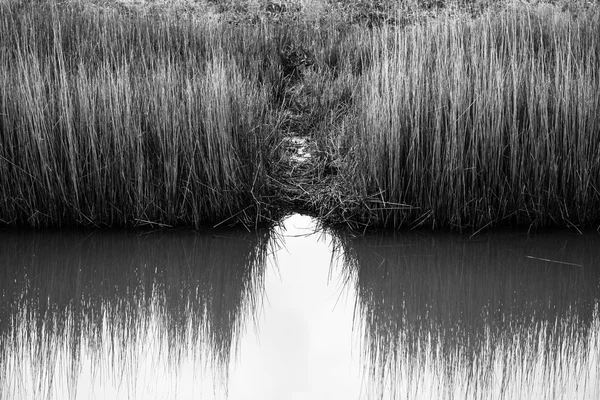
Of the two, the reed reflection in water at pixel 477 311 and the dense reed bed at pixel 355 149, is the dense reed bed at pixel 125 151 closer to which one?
the dense reed bed at pixel 355 149

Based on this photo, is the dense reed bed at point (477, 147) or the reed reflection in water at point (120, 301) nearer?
the reed reflection in water at point (120, 301)

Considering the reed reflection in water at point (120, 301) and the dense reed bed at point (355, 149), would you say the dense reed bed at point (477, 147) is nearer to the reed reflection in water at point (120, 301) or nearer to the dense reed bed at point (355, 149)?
the dense reed bed at point (355, 149)

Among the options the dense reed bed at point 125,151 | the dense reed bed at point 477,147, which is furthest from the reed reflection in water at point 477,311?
the dense reed bed at point 125,151

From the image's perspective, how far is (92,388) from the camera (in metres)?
3.09

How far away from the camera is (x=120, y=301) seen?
3.88m

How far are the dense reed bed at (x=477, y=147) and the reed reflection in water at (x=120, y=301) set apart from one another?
100 cm

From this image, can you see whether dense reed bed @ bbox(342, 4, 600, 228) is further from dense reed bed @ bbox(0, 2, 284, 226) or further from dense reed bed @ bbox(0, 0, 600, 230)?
dense reed bed @ bbox(0, 2, 284, 226)

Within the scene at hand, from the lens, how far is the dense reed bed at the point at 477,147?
4.77m

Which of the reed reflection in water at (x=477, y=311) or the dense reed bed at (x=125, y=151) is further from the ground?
the dense reed bed at (x=125, y=151)

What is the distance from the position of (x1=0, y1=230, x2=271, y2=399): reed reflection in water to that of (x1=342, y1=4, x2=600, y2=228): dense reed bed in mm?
995

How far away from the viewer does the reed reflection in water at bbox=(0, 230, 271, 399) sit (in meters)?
3.29

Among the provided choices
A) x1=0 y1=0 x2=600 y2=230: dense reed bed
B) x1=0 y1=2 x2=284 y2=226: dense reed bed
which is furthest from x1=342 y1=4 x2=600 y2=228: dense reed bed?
x1=0 y1=2 x2=284 y2=226: dense reed bed

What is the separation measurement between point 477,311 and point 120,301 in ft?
6.18

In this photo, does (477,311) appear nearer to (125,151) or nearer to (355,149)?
(355,149)
